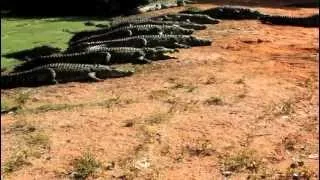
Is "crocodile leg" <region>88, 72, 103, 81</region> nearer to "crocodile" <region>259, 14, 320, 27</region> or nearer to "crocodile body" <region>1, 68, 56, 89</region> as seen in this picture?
"crocodile body" <region>1, 68, 56, 89</region>

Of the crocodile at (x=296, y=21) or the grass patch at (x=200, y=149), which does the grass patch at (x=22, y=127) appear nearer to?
the grass patch at (x=200, y=149)

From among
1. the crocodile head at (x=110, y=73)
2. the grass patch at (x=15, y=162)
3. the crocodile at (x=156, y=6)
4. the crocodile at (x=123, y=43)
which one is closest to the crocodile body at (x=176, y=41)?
the crocodile at (x=123, y=43)

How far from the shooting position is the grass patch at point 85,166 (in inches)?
263

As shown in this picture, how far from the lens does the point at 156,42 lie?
45.5 ft

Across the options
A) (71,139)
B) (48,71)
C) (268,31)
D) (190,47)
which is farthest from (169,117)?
(268,31)

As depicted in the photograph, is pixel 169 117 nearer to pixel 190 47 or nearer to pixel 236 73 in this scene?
pixel 236 73

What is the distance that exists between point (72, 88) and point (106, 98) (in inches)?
46.7

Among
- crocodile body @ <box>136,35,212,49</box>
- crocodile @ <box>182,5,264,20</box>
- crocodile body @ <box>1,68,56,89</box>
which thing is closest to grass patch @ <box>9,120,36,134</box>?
crocodile body @ <box>1,68,56,89</box>

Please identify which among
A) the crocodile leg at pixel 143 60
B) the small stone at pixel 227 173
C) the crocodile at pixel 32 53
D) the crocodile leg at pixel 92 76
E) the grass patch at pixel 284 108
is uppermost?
the crocodile at pixel 32 53

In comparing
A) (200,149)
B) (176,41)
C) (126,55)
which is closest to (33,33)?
(176,41)

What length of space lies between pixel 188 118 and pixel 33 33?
8.65 meters

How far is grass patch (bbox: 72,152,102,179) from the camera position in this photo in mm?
6691

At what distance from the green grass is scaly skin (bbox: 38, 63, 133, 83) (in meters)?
1.72

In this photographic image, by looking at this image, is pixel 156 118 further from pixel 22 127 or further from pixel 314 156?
pixel 314 156
